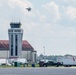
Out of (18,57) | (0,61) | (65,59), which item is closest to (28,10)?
(65,59)

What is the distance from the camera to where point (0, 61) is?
579ft

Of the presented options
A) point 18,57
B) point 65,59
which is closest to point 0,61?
point 18,57

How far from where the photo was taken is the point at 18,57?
19988 cm

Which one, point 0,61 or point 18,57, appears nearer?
point 0,61

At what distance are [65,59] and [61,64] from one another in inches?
151

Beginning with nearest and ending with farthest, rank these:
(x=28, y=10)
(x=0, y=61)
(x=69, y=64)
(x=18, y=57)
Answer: (x=69, y=64)
(x=28, y=10)
(x=0, y=61)
(x=18, y=57)

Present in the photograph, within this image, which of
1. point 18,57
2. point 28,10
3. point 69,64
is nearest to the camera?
point 69,64

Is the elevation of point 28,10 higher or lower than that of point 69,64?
higher

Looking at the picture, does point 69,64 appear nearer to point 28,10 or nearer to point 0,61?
point 28,10

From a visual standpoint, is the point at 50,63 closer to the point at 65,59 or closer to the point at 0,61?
the point at 65,59

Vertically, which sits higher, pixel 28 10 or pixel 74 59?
pixel 28 10

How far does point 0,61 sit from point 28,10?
3063 cm

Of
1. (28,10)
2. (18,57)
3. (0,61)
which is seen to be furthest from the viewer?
(18,57)

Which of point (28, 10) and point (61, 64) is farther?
point (28, 10)
